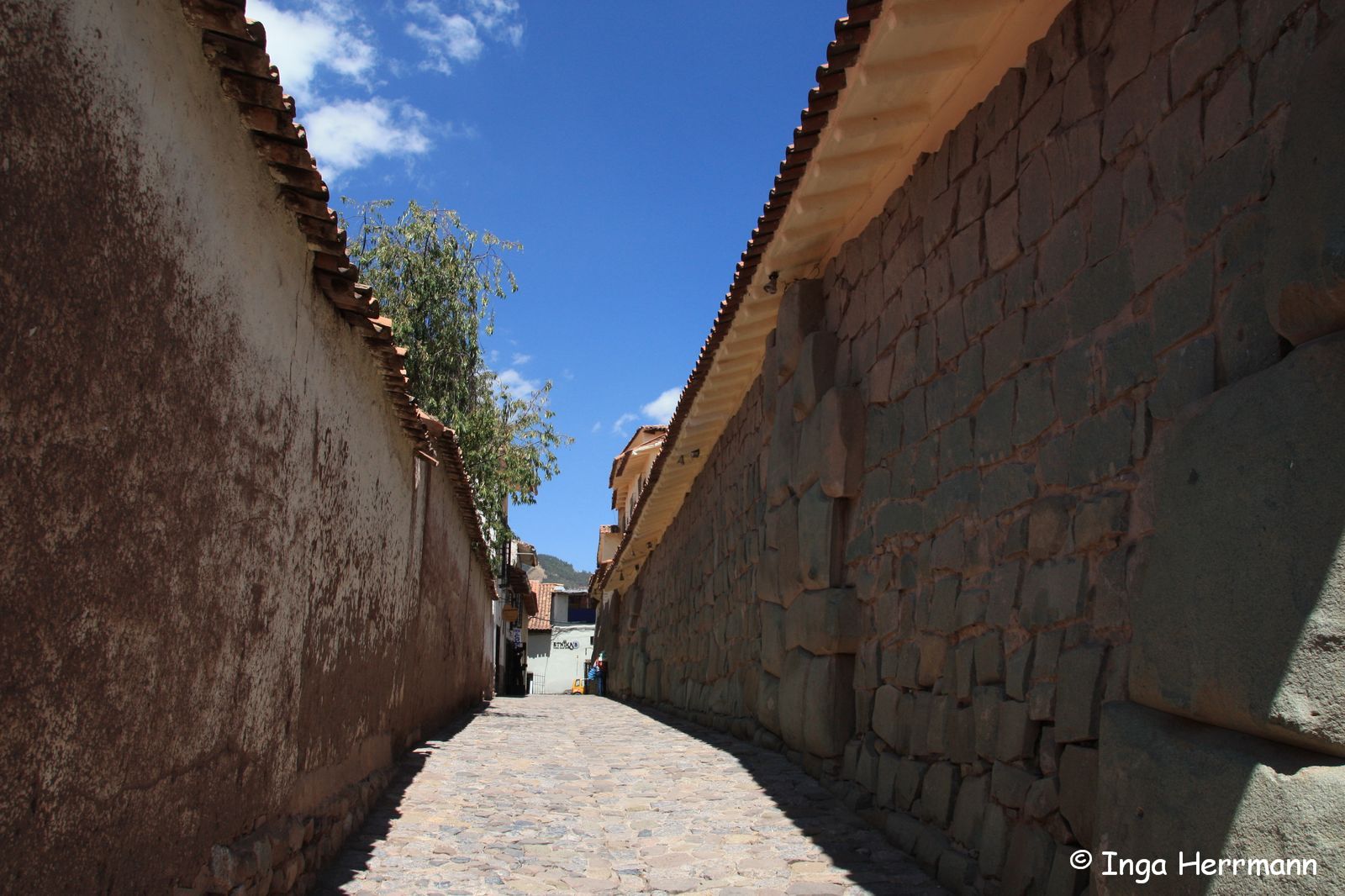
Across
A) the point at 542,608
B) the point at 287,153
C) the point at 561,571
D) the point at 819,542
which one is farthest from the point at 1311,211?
the point at 561,571

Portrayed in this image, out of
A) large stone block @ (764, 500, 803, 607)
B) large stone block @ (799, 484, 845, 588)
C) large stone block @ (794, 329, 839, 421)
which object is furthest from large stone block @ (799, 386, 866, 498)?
large stone block @ (764, 500, 803, 607)

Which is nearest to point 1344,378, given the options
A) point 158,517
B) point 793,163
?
point 158,517

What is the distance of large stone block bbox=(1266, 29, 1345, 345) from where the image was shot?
2.35m

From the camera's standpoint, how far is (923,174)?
5.18 metres

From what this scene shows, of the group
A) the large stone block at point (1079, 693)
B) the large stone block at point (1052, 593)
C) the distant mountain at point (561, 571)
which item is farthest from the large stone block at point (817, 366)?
the distant mountain at point (561, 571)

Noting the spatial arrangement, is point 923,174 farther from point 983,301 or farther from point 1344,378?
point 1344,378

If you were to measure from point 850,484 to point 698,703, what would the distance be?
18.0 feet

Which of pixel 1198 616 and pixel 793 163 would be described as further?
pixel 793 163

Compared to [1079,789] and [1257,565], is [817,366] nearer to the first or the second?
[1079,789]

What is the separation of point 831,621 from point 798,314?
1.94m

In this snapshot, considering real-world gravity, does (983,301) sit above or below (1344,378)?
above

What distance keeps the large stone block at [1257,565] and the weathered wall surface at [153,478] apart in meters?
2.55

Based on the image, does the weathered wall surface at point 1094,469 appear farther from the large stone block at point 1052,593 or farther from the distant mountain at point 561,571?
the distant mountain at point 561,571

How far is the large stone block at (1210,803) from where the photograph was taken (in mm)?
2178
